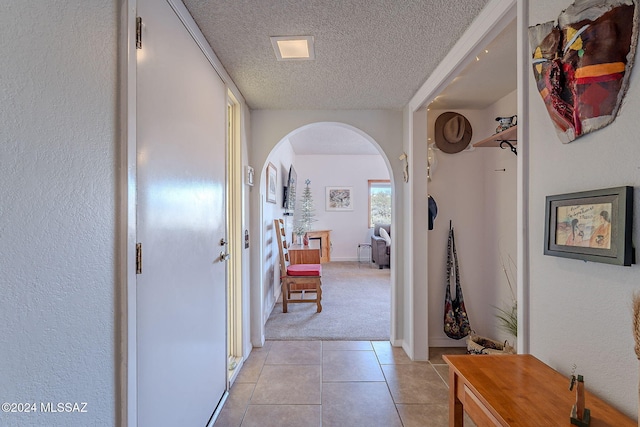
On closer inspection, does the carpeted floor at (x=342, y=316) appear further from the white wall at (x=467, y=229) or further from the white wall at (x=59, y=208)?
the white wall at (x=59, y=208)

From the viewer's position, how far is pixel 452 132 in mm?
2947

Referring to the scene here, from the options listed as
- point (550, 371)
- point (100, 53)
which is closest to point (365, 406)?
point (550, 371)

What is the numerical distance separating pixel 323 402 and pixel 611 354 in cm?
172

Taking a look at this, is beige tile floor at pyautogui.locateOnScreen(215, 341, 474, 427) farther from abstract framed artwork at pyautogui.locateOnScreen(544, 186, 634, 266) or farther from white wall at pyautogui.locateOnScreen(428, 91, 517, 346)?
abstract framed artwork at pyautogui.locateOnScreen(544, 186, 634, 266)

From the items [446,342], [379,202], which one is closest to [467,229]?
[446,342]

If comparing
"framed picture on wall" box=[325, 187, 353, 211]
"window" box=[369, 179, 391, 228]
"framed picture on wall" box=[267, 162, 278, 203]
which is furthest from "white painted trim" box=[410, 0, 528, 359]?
"window" box=[369, 179, 391, 228]

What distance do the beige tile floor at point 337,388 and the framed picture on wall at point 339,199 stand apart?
474 cm

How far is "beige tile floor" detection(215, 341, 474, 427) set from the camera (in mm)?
1953

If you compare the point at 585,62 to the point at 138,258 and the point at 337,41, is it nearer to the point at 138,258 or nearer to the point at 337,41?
the point at 337,41

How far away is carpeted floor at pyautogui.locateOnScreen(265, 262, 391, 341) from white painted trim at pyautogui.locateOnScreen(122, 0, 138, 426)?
221 centimetres

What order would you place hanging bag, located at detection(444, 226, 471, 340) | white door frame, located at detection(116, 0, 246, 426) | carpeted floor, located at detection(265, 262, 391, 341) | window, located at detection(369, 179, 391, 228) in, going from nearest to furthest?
1. white door frame, located at detection(116, 0, 246, 426)
2. hanging bag, located at detection(444, 226, 471, 340)
3. carpeted floor, located at detection(265, 262, 391, 341)
4. window, located at detection(369, 179, 391, 228)

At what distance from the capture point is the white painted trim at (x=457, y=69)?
1390 millimetres

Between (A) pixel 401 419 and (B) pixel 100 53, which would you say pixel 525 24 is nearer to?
(B) pixel 100 53

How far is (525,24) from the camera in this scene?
1.21 meters
